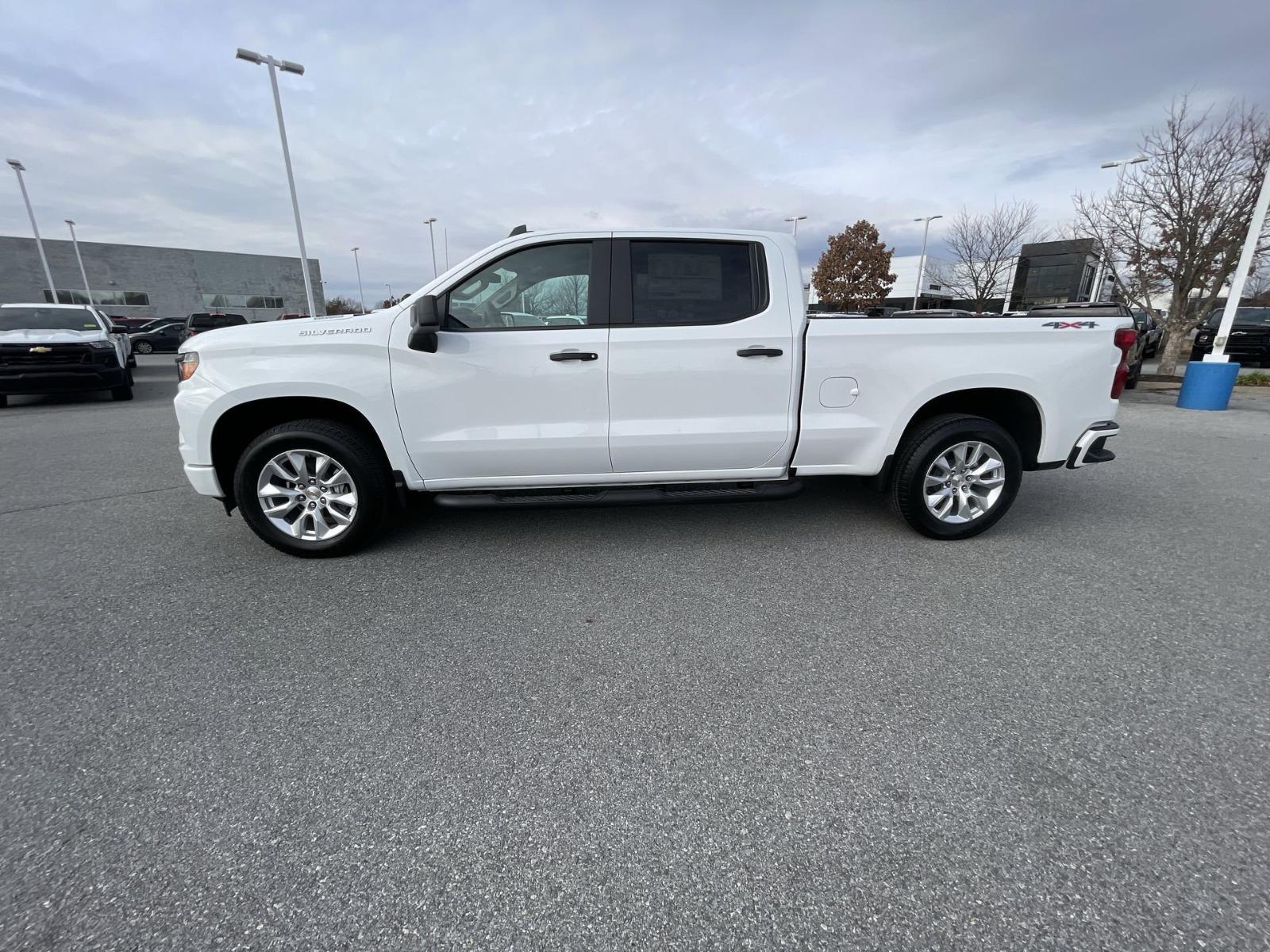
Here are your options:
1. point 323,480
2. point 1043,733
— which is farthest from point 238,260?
point 1043,733

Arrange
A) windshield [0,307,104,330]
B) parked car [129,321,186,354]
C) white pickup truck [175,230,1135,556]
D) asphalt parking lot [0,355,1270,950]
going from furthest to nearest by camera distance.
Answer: parked car [129,321,186,354]
windshield [0,307,104,330]
white pickup truck [175,230,1135,556]
asphalt parking lot [0,355,1270,950]

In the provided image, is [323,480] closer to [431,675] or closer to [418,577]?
[418,577]

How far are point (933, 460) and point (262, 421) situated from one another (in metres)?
4.19

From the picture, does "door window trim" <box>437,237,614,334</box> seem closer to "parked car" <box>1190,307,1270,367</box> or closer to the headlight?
the headlight

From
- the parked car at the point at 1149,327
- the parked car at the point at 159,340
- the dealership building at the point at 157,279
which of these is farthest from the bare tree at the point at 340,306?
the parked car at the point at 1149,327

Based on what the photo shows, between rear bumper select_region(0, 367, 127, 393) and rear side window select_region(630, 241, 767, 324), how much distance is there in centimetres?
1101

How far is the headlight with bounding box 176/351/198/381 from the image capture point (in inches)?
138

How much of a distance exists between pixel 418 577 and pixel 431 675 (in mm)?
1022

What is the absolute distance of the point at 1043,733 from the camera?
220 centimetres

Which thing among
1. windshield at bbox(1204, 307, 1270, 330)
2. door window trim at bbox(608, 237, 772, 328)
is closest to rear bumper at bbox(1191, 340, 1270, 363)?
windshield at bbox(1204, 307, 1270, 330)

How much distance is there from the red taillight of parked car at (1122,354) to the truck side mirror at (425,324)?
4.04 meters

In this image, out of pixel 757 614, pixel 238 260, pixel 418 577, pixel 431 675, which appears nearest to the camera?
pixel 431 675

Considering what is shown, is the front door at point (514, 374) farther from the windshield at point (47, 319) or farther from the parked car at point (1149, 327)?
the parked car at point (1149, 327)

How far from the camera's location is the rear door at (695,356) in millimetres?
3568
